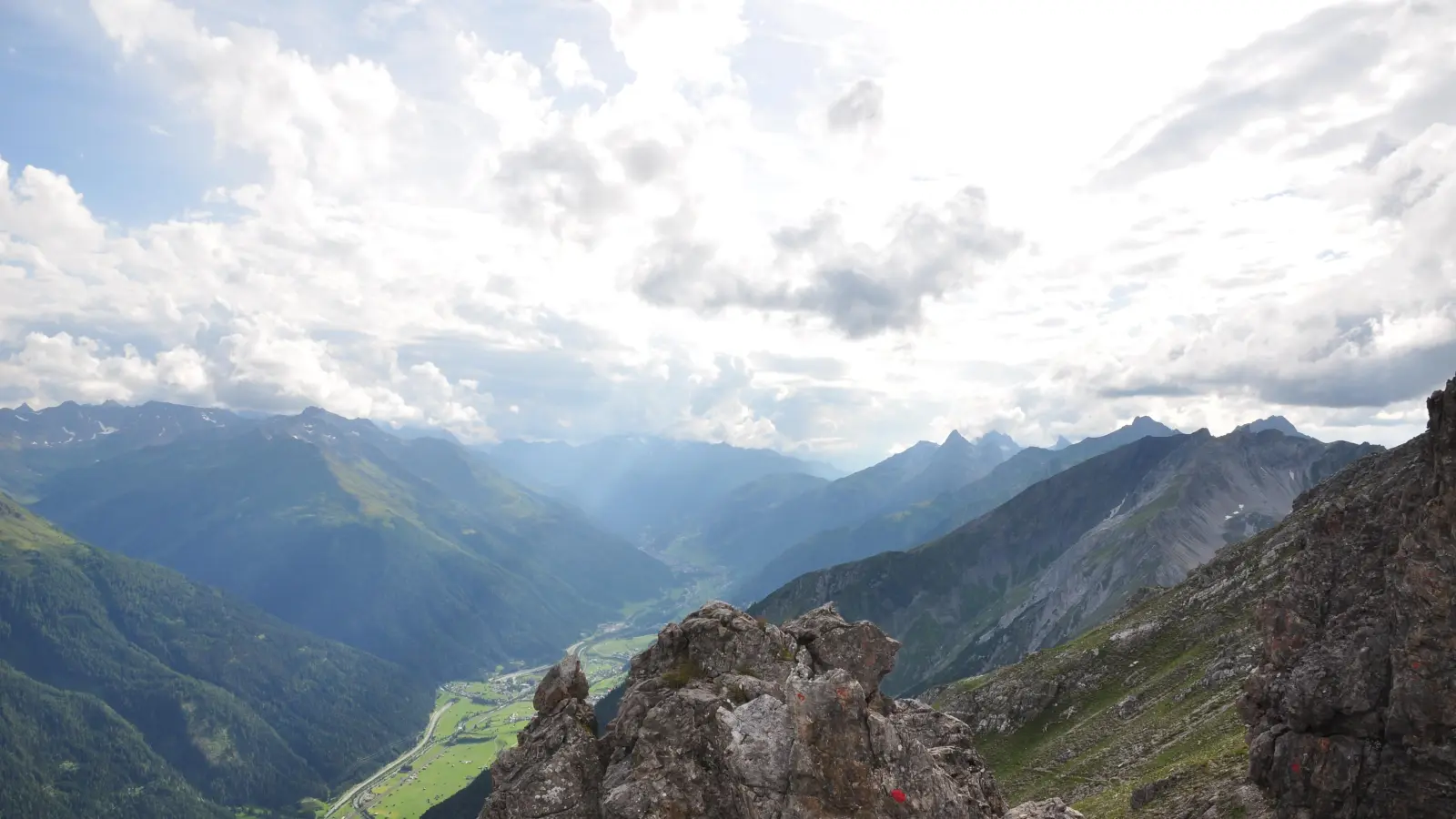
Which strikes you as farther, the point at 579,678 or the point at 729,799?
the point at 579,678

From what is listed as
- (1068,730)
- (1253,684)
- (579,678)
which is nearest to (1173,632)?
Answer: (1068,730)

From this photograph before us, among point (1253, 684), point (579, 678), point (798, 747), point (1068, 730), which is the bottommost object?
point (1068, 730)

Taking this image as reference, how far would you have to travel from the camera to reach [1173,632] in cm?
8900

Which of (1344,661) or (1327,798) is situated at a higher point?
(1344,661)

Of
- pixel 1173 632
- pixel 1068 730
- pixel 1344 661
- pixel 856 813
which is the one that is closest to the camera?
pixel 856 813

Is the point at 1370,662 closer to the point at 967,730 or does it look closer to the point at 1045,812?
the point at 1045,812

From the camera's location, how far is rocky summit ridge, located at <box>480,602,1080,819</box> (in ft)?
83.7

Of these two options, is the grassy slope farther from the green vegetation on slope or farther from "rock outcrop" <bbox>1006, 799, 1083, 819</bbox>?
"rock outcrop" <bbox>1006, 799, 1083, 819</bbox>

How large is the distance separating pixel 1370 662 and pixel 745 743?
84.7ft

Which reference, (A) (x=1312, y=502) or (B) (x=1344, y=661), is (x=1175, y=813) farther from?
(A) (x=1312, y=502)

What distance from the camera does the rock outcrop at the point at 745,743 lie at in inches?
1005

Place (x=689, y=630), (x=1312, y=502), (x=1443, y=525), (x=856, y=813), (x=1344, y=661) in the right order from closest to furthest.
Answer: (x=856, y=813) < (x=1443, y=525) < (x=1344, y=661) < (x=689, y=630) < (x=1312, y=502)

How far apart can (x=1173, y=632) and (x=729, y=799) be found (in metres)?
84.6

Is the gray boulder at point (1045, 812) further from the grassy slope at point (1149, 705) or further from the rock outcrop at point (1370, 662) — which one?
the grassy slope at point (1149, 705)
